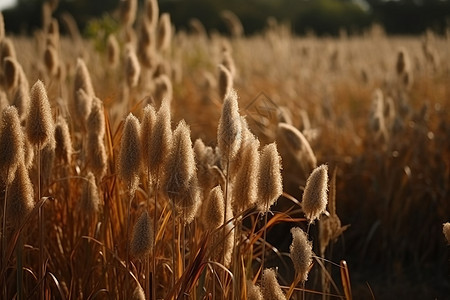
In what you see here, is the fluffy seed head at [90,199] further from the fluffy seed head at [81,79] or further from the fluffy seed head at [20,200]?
the fluffy seed head at [81,79]

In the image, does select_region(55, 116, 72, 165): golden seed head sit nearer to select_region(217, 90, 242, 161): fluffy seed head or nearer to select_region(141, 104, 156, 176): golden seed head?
select_region(141, 104, 156, 176): golden seed head

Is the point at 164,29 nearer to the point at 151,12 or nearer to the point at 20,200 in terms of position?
the point at 151,12

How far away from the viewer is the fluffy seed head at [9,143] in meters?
1.26

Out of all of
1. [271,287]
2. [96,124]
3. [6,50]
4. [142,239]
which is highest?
[6,50]

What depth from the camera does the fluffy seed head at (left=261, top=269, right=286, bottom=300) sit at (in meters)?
1.26

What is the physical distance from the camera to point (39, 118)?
1327 mm

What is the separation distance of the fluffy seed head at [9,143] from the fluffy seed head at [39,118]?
0.19 feet

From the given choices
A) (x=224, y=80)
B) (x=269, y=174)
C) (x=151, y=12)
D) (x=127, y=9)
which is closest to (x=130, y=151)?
(x=269, y=174)

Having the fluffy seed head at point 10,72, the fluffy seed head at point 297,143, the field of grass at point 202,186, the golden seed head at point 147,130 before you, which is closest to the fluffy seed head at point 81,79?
the field of grass at point 202,186

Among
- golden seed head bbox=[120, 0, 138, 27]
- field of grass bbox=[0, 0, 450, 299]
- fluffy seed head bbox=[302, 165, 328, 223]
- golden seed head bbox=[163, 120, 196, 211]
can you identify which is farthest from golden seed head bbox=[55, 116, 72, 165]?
golden seed head bbox=[120, 0, 138, 27]

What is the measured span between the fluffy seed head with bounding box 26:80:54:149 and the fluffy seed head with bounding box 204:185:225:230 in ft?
1.17

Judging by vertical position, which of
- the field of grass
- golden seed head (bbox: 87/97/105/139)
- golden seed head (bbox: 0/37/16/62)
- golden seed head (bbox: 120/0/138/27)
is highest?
golden seed head (bbox: 120/0/138/27)

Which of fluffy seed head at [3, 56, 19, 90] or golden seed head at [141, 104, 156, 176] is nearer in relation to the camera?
golden seed head at [141, 104, 156, 176]

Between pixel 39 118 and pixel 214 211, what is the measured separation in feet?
1.31
